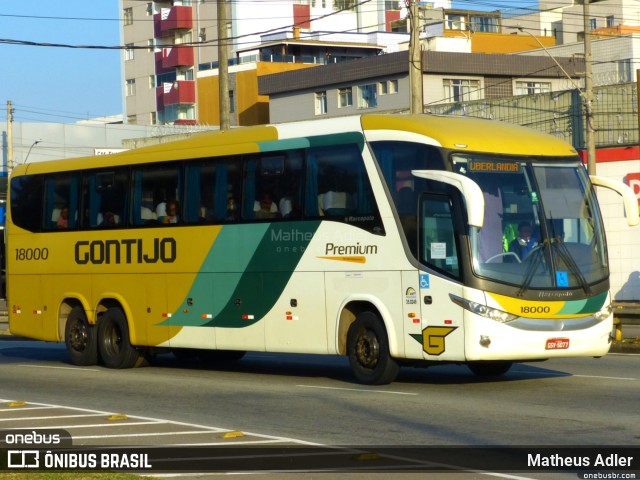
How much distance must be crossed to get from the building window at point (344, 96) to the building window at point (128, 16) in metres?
36.2

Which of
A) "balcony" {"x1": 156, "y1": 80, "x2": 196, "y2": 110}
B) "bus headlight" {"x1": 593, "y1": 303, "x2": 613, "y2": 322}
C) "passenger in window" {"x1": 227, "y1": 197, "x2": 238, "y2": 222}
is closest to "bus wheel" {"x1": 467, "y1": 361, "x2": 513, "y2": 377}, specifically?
"bus headlight" {"x1": 593, "y1": 303, "x2": 613, "y2": 322}

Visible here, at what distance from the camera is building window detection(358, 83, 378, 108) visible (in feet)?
217

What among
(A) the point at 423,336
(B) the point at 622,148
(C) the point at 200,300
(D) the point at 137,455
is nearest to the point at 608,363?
(A) the point at 423,336

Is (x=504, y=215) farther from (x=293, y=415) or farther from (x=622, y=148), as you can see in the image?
(x=622, y=148)

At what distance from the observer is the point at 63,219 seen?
21.7 meters

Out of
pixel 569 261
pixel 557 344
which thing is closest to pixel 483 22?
pixel 569 261

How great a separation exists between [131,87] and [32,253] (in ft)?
257

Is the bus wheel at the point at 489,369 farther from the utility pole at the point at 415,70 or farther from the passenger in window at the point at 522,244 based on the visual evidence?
the utility pole at the point at 415,70

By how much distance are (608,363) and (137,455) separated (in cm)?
1041

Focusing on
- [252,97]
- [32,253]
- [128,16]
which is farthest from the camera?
[128,16]

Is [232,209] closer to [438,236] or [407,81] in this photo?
[438,236]

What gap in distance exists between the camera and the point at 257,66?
8381 centimetres

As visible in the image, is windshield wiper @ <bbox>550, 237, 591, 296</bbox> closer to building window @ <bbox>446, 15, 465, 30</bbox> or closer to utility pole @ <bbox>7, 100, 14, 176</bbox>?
utility pole @ <bbox>7, 100, 14, 176</bbox>

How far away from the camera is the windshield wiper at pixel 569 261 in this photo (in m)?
15.5
